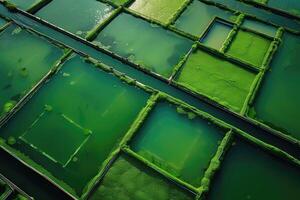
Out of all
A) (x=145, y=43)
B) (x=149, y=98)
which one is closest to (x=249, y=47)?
(x=145, y=43)

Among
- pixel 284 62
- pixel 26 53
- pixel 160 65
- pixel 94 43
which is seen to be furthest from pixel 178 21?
pixel 26 53

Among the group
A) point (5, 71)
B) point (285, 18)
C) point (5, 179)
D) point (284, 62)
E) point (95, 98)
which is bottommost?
point (5, 179)

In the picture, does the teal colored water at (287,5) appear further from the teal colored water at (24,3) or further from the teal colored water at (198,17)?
the teal colored water at (24,3)

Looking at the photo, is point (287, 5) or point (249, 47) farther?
point (287, 5)

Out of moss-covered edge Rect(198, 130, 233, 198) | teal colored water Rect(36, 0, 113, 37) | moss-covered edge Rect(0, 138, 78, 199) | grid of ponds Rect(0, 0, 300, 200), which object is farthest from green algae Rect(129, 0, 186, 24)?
moss-covered edge Rect(0, 138, 78, 199)

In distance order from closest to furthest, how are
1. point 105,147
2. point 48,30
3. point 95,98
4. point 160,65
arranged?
point 105,147 < point 95,98 < point 160,65 < point 48,30

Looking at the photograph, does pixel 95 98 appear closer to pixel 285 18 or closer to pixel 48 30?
pixel 48 30

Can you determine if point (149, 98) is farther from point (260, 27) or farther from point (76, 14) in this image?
point (260, 27)
